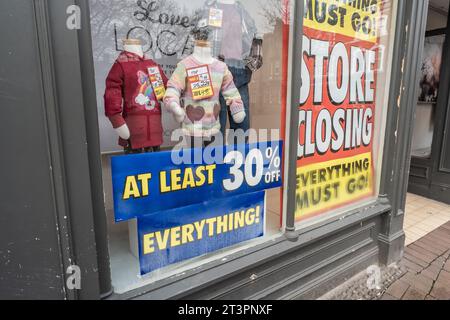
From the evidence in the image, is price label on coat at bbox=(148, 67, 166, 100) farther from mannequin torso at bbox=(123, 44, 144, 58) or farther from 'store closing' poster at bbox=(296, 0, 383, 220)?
'store closing' poster at bbox=(296, 0, 383, 220)

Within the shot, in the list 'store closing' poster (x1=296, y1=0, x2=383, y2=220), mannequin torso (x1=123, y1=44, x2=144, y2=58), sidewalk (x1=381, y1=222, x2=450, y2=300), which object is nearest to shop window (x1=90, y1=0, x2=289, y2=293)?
mannequin torso (x1=123, y1=44, x2=144, y2=58)

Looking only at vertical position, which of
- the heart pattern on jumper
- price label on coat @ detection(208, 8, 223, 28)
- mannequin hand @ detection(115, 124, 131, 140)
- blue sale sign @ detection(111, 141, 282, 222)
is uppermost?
price label on coat @ detection(208, 8, 223, 28)

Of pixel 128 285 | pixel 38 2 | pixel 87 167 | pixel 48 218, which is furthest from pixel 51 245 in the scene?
pixel 38 2

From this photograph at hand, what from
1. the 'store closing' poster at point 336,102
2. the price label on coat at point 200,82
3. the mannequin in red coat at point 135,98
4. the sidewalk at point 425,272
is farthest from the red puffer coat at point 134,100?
the sidewalk at point 425,272

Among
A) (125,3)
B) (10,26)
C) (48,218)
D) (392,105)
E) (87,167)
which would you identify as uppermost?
(125,3)

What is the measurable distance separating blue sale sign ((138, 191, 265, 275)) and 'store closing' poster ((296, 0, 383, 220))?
43cm

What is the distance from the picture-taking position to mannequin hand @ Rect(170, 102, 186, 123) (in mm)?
1608

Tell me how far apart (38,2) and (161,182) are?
892 millimetres

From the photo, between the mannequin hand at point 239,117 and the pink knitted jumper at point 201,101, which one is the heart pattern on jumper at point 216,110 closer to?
the pink knitted jumper at point 201,101

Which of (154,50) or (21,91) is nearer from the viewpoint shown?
(21,91)

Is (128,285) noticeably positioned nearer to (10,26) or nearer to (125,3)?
(10,26)

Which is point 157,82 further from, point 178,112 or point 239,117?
point 239,117

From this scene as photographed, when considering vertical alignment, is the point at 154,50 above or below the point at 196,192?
above

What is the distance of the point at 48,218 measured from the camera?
3.67 ft
